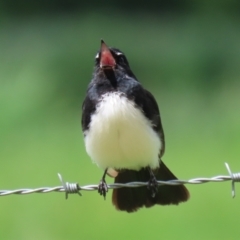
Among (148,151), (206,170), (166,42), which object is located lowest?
(148,151)

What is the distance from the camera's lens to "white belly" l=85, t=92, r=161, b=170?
21.8 ft

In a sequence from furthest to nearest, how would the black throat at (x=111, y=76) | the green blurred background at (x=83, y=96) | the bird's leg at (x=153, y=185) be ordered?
the green blurred background at (x=83, y=96) < the bird's leg at (x=153, y=185) < the black throat at (x=111, y=76)

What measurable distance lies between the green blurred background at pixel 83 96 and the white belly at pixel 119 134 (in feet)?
9.01

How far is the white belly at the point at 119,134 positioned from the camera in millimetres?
6648

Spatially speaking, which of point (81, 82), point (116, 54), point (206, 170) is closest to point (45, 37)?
point (81, 82)

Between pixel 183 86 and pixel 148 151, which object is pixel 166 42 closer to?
pixel 183 86

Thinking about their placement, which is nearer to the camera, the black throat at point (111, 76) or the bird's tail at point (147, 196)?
the black throat at point (111, 76)

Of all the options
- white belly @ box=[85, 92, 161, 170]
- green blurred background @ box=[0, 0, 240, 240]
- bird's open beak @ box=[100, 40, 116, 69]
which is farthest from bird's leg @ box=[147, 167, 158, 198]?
green blurred background @ box=[0, 0, 240, 240]

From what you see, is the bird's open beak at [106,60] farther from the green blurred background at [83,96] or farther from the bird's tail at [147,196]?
the green blurred background at [83,96]

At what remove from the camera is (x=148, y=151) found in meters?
6.88

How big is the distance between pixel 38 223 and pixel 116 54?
3528 mm

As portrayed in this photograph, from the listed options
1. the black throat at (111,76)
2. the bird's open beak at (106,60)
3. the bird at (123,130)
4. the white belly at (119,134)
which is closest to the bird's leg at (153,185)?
the bird at (123,130)

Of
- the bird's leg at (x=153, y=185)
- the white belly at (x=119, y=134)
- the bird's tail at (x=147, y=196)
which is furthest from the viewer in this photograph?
the bird's tail at (x=147, y=196)

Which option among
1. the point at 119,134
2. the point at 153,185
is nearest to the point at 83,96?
the point at 153,185
